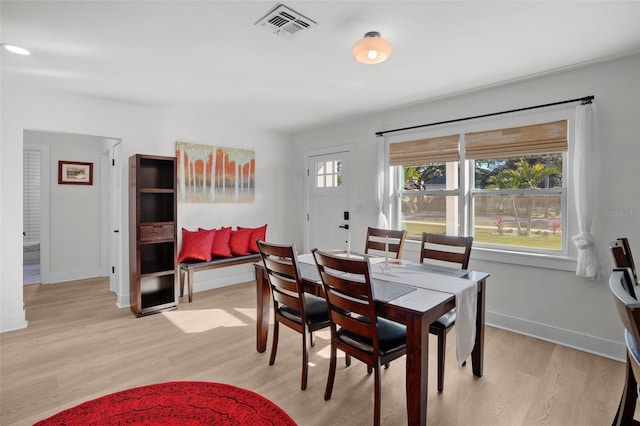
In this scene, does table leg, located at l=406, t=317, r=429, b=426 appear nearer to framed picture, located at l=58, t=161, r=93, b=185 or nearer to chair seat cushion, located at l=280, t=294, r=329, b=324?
chair seat cushion, located at l=280, t=294, r=329, b=324

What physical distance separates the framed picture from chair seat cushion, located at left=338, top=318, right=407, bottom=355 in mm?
5259

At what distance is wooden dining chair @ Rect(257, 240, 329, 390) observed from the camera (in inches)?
85.8

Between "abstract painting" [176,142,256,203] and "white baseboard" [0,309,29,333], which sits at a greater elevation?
"abstract painting" [176,142,256,203]

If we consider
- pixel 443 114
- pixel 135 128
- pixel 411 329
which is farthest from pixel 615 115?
pixel 135 128

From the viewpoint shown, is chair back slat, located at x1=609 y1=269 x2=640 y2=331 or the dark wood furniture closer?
chair back slat, located at x1=609 y1=269 x2=640 y2=331

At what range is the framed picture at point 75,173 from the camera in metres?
5.02

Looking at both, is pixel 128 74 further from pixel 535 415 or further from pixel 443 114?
pixel 535 415

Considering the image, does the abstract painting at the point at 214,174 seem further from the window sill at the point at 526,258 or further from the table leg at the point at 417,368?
the table leg at the point at 417,368

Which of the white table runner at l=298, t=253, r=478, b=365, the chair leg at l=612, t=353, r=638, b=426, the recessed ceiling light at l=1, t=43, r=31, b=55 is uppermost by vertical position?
the recessed ceiling light at l=1, t=43, r=31, b=55

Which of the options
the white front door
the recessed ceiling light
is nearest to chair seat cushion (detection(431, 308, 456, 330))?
the white front door

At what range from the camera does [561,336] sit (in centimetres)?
293

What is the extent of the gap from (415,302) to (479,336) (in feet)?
3.09

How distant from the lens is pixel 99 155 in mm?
5430

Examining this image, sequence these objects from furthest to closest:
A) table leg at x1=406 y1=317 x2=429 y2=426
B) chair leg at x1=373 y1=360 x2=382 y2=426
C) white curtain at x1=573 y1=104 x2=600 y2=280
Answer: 1. white curtain at x1=573 y1=104 x2=600 y2=280
2. chair leg at x1=373 y1=360 x2=382 y2=426
3. table leg at x1=406 y1=317 x2=429 y2=426
